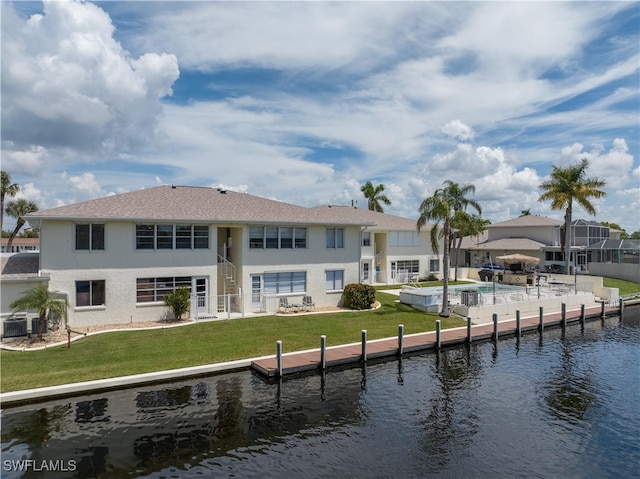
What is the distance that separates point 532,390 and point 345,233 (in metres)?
17.1

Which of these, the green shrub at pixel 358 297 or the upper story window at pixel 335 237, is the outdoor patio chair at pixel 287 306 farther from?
the upper story window at pixel 335 237

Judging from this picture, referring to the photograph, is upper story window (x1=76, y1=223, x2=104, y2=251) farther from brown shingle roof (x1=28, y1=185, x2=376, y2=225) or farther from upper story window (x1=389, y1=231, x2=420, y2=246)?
upper story window (x1=389, y1=231, x2=420, y2=246)

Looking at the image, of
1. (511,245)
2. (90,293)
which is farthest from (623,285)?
(90,293)

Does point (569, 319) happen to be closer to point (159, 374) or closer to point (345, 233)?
point (345, 233)

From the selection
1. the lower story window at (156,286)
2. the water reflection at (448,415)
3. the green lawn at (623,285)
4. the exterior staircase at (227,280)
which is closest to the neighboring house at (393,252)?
the exterior staircase at (227,280)

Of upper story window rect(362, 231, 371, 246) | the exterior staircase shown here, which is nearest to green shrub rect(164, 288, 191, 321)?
the exterior staircase

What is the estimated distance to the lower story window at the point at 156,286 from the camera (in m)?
24.5

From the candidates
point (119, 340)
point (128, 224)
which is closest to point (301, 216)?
point (128, 224)

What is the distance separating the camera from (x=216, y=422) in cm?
1371

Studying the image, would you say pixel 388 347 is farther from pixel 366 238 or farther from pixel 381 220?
pixel 381 220

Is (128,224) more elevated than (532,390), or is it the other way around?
(128,224)

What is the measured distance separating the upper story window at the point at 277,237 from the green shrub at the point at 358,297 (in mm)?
4641

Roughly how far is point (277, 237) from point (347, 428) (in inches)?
664

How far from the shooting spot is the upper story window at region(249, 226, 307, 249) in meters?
28.0
